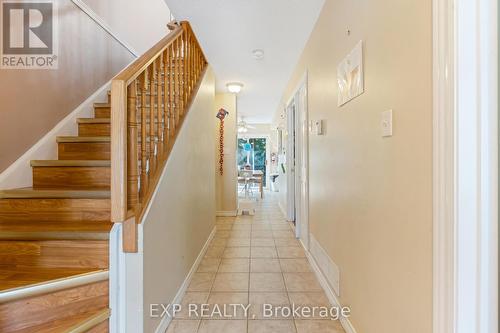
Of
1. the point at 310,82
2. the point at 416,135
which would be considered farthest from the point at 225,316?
the point at 310,82

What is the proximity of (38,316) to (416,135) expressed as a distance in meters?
1.86

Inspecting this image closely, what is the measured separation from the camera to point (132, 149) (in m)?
1.30

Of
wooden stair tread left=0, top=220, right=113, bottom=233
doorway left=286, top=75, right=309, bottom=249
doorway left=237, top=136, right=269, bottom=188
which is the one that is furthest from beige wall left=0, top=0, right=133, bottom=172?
doorway left=237, top=136, right=269, bottom=188

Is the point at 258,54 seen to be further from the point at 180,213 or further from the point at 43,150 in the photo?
the point at 43,150

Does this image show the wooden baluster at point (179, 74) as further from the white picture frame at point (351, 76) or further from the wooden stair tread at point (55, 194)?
the white picture frame at point (351, 76)

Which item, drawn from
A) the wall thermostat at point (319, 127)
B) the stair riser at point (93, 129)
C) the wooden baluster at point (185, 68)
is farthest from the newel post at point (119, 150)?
the wall thermostat at point (319, 127)

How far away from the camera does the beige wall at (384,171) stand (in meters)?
A: 0.94

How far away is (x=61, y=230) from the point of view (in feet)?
4.75

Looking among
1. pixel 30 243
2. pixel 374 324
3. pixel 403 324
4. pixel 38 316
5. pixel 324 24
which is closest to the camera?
pixel 403 324

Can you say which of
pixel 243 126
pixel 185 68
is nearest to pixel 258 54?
pixel 185 68

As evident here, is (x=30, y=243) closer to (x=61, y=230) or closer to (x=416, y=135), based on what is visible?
(x=61, y=230)

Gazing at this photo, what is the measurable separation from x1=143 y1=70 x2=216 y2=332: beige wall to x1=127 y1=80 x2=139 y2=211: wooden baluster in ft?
0.66

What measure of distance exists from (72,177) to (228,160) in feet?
10.5

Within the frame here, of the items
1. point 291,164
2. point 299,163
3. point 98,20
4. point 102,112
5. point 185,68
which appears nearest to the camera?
point 185,68
